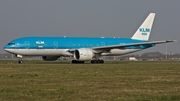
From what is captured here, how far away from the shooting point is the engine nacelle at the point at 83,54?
48.8 meters

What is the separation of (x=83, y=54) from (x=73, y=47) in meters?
2.90

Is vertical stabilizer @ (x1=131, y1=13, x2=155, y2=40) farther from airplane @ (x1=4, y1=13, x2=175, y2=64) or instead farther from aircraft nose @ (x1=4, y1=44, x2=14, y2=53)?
aircraft nose @ (x1=4, y1=44, x2=14, y2=53)

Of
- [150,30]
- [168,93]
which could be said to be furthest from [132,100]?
[150,30]

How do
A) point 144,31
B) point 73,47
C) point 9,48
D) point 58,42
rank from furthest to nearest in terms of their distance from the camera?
point 144,31
point 73,47
point 58,42
point 9,48

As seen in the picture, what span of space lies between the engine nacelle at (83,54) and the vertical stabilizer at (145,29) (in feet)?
39.0

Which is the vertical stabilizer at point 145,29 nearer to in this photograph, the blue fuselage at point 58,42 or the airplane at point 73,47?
the airplane at point 73,47

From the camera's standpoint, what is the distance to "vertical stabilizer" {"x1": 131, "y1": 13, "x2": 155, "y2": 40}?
195ft

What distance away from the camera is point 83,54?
4897 centimetres

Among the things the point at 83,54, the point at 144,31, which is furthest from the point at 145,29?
the point at 83,54

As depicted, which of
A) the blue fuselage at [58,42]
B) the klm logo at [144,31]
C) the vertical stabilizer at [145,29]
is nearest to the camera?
the blue fuselage at [58,42]

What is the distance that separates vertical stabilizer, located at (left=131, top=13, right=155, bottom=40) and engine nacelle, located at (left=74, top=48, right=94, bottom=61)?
1187cm

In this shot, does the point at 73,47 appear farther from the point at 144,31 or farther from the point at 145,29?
the point at 145,29

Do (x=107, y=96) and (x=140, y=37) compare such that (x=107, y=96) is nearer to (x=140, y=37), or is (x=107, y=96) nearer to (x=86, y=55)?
(x=86, y=55)

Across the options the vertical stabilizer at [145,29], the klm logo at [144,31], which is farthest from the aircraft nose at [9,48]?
the klm logo at [144,31]
